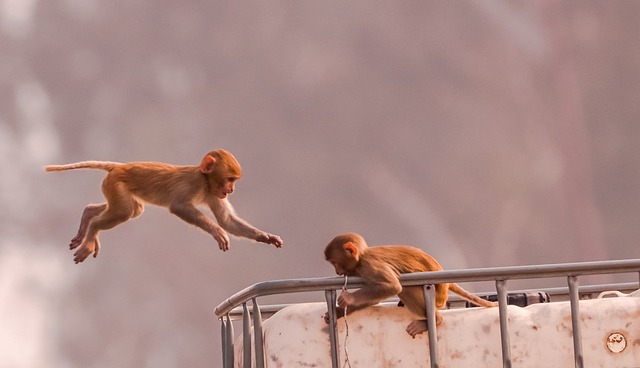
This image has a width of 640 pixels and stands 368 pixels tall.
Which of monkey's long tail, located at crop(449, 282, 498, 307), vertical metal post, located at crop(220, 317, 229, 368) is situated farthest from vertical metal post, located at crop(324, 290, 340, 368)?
vertical metal post, located at crop(220, 317, 229, 368)

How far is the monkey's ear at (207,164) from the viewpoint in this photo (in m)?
9.91

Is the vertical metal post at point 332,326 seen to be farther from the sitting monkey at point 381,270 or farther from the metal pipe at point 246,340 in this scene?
the metal pipe at point 246,340

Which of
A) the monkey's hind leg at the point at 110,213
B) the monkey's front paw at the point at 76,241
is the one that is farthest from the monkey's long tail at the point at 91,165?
the monkey's front paw at the point at 76,241

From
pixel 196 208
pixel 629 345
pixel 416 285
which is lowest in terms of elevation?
pixel 629 345

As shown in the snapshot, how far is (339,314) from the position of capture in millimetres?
9273

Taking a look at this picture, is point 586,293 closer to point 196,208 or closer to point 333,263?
point 333,263

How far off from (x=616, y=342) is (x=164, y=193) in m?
4.43

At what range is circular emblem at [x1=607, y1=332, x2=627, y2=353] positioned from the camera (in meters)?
9.19

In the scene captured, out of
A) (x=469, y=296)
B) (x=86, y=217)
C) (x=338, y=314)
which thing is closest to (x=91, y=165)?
(x=86, y=217)

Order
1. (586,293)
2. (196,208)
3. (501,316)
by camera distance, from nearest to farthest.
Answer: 1. (501,316)
2. (196,208)
3. (586,293)

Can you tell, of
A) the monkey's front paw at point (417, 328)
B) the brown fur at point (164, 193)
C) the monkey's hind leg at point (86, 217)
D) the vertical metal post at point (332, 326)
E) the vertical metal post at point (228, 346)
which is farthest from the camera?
the vertical metal post at point (228, 346)

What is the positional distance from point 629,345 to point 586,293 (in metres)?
2.84

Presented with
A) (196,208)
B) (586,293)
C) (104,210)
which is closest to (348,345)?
(196,208)

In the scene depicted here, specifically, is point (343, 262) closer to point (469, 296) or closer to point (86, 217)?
point (469, 296)
